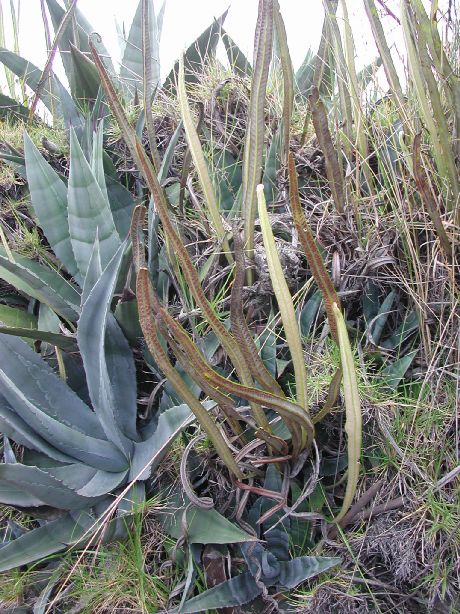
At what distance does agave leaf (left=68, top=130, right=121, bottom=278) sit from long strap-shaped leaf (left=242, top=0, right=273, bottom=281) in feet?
0.98

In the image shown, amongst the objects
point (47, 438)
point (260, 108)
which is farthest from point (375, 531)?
point (260, 108)

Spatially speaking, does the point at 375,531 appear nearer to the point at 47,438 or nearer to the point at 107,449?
the point at 107,449

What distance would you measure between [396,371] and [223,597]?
473mm

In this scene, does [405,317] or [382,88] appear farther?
[382,88]

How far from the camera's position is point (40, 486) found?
1045 mm

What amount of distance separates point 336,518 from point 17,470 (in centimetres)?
53

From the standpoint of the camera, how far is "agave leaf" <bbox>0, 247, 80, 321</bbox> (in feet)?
4.11

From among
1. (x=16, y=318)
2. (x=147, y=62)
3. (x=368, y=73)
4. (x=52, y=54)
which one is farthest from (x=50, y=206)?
(x=368, y=73)

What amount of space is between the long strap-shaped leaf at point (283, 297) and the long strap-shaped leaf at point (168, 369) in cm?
15

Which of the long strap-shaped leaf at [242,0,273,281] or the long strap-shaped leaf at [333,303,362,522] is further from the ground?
the long strap-shaped leaf at [242,0,273,281]

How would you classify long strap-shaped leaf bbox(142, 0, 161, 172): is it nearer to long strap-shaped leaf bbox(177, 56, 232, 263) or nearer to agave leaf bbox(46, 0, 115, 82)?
long strap-shaped leaf bbox(177, 56, 232, 263)

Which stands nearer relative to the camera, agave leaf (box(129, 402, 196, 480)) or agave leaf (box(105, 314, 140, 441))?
agave leaf (box(129, 402, 196, 480))

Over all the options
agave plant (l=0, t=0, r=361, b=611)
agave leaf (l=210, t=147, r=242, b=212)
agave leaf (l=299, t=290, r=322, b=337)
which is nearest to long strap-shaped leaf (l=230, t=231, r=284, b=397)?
agave plant (l=0, t=0, r=361, b=611)

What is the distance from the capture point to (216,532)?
103cm
